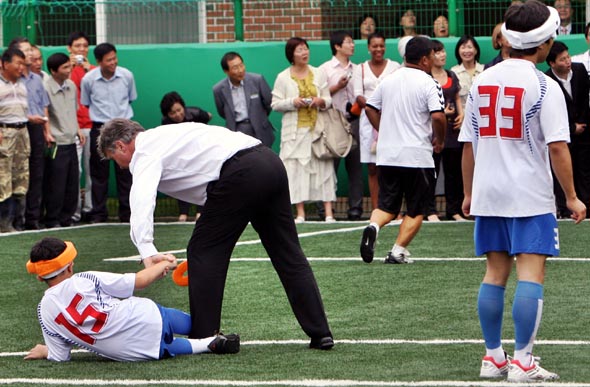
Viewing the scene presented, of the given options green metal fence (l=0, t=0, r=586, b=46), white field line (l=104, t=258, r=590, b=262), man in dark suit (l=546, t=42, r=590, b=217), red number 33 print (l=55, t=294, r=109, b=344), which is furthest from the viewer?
green metal fence (l=0, t=0, r=586, b=46)

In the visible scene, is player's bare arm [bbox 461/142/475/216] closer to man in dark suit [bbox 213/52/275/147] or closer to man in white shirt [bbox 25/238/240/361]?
man in white shirt [bbox 25/238/240/361]

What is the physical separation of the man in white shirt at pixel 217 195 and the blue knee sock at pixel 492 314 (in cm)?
123

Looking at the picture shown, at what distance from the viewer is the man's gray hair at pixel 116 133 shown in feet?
23.7

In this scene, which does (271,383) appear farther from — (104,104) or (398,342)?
(104,104)

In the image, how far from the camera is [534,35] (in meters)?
6.49

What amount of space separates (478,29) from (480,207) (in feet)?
35.0

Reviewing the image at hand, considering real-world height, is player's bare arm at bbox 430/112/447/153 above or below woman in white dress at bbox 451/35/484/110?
below

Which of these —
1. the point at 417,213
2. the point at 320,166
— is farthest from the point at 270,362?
the point at 320,166

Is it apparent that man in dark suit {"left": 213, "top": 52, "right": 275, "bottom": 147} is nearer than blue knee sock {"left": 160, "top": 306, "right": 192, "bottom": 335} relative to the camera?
No

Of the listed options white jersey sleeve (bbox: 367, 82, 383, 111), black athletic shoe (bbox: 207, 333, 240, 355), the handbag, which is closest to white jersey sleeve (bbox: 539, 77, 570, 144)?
black athletic shoe (bbox: 207, 333, 240, 355)

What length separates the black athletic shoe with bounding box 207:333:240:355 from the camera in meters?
7.46

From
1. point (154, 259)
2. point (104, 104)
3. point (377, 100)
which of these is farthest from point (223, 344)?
point (104, 104)

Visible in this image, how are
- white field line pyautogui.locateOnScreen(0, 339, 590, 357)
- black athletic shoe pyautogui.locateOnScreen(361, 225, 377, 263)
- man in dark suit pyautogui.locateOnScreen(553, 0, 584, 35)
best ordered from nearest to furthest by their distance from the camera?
white field line pyautogui.locateOnScreen(0, 339, 590, 357) → black athletic shoe pyautogui.locateOnScreen(361, 225, 377, 263) → man in dark suit pyautogui.locateOnScreen(553, 0, 584, 35)

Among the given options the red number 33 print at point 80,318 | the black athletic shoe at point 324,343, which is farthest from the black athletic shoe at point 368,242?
the red number 33 print at point 80,318
